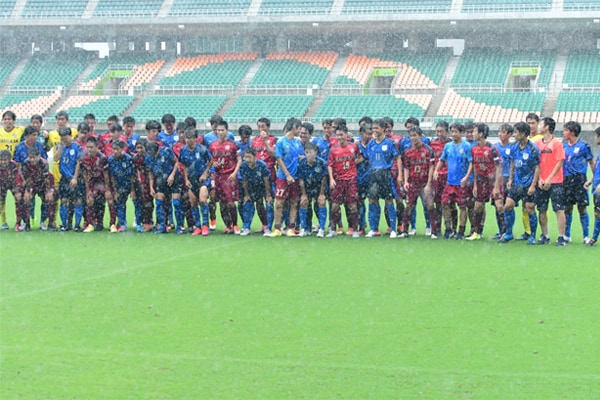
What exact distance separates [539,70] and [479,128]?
28655 millimetres

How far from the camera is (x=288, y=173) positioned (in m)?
14.1

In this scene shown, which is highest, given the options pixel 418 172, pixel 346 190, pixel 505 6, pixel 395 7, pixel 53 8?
pixel 53 8

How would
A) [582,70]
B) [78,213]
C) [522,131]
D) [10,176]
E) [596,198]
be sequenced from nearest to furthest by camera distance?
[596,198]
[522,131]
[10,176]
[78,213]
[582,70]

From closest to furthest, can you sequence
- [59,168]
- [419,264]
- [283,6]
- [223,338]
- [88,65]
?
[223,338] → [419,264] → [59,168] → [283,6] → [88,65]

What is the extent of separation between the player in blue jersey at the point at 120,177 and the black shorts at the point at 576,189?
21.0ft

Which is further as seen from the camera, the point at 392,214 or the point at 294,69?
the point at 294,69

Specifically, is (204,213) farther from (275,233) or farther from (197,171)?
(275,233)

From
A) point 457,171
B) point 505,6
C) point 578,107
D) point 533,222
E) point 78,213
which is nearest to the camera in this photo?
point 533,222

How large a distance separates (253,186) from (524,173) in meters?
3.97

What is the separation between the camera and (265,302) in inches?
356

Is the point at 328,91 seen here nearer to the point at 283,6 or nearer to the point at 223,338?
the point at 283,6

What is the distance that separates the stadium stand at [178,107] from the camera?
4097cm

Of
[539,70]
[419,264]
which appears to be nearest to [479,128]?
[419,264]

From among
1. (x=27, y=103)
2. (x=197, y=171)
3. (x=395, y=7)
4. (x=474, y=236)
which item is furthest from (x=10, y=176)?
(x=27, y=103)
